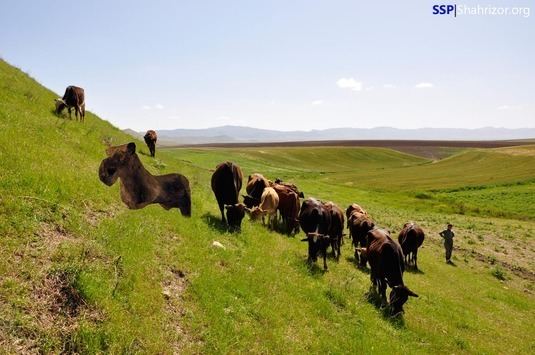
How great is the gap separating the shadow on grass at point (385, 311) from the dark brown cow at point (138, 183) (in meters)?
11.8

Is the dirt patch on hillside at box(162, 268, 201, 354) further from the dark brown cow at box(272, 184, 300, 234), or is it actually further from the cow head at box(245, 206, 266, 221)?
the dark brown cow at box(272, 184, 300, 234)

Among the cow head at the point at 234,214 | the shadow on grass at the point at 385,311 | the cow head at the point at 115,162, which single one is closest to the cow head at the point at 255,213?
the cow head at the point at 234,214

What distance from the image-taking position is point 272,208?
21188 mm

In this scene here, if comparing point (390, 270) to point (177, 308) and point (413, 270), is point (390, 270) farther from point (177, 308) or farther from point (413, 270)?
point (413, 270)

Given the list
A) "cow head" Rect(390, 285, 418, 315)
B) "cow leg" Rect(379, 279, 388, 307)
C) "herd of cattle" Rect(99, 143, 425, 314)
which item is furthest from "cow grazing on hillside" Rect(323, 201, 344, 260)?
"cow head" Rect(390, 285, 418, 315)

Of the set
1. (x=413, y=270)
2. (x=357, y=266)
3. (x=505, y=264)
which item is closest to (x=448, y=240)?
(x=505, y=264)

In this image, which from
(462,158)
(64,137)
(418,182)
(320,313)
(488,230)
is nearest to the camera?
(320,313)

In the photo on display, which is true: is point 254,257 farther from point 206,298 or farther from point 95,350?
point 95,350

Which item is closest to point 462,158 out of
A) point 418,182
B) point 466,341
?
point 418,182

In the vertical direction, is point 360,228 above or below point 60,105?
below

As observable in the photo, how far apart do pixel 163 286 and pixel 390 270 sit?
8.62 m

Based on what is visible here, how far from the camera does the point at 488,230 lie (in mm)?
39250

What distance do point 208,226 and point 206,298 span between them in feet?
17.1

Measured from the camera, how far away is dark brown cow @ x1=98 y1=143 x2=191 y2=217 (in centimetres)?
353
